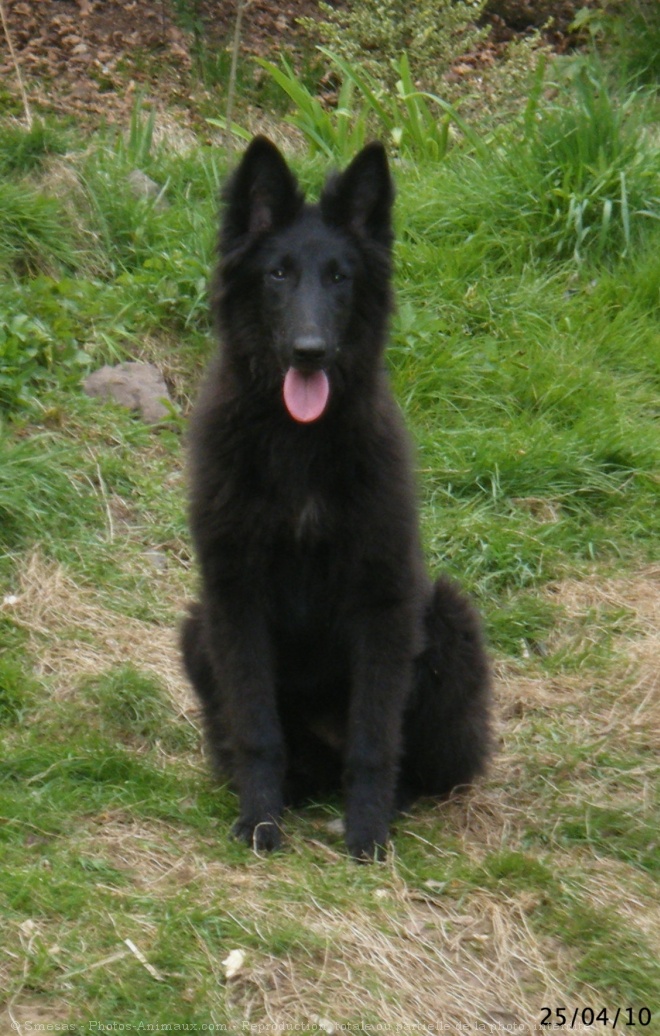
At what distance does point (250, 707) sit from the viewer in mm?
3830

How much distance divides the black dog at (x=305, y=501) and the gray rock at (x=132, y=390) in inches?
93.4

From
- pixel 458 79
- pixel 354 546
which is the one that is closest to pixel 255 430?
pixel 354 546

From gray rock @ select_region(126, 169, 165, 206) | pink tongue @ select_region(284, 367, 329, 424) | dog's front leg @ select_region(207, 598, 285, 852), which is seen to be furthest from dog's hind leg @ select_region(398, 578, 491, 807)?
gray rock @ select_region(126, 169, 165, 206)

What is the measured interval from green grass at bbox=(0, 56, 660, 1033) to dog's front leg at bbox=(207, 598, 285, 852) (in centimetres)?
13

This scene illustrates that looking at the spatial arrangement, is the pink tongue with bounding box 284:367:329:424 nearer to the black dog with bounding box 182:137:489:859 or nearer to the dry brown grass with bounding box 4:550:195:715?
the black dog with bounding box 182:137:489:859

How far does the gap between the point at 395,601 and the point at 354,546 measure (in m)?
0.19

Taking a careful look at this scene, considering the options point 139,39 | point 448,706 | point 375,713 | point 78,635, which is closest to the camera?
point 375,713

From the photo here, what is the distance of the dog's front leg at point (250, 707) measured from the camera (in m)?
3.82

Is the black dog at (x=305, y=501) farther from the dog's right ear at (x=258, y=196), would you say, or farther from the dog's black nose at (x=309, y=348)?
the dog's black nose at (x=309, y=348)

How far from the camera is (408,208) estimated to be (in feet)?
23.1

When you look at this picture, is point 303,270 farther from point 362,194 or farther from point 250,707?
point 250,707

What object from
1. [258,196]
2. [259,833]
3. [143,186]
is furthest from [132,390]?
[259,833]

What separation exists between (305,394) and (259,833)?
4.01 ft

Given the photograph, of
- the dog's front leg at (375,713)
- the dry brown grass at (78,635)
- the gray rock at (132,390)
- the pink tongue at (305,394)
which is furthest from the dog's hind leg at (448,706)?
the gray rock at (132,390)
